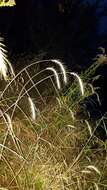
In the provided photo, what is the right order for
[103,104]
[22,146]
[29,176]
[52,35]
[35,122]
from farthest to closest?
[52,35]
[103,104]
[35,122]
[22,146]
[29,176]

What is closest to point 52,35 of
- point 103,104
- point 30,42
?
point 30,42

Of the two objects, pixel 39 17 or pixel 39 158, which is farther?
pixel 39 17

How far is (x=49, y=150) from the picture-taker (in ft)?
14.5


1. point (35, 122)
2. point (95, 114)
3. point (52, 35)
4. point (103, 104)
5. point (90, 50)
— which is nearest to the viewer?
point (35, 122)

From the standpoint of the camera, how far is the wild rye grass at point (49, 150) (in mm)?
3902

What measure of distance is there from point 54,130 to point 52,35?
2.54 m

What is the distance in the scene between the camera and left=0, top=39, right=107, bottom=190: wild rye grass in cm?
390

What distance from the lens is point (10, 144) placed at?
4484 mm

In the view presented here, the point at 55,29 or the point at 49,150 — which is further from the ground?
the point at 55,29

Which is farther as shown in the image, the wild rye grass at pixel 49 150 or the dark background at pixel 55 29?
the dark background at pixel 55 29

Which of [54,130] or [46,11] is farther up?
[46,11]

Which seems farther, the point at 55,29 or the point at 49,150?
the point at 55,29

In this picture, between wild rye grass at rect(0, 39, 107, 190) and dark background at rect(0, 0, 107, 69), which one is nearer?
wild rye grass at rect(0, 39, 107, 190)

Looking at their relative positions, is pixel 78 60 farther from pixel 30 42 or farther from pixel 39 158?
pixel 39 158
